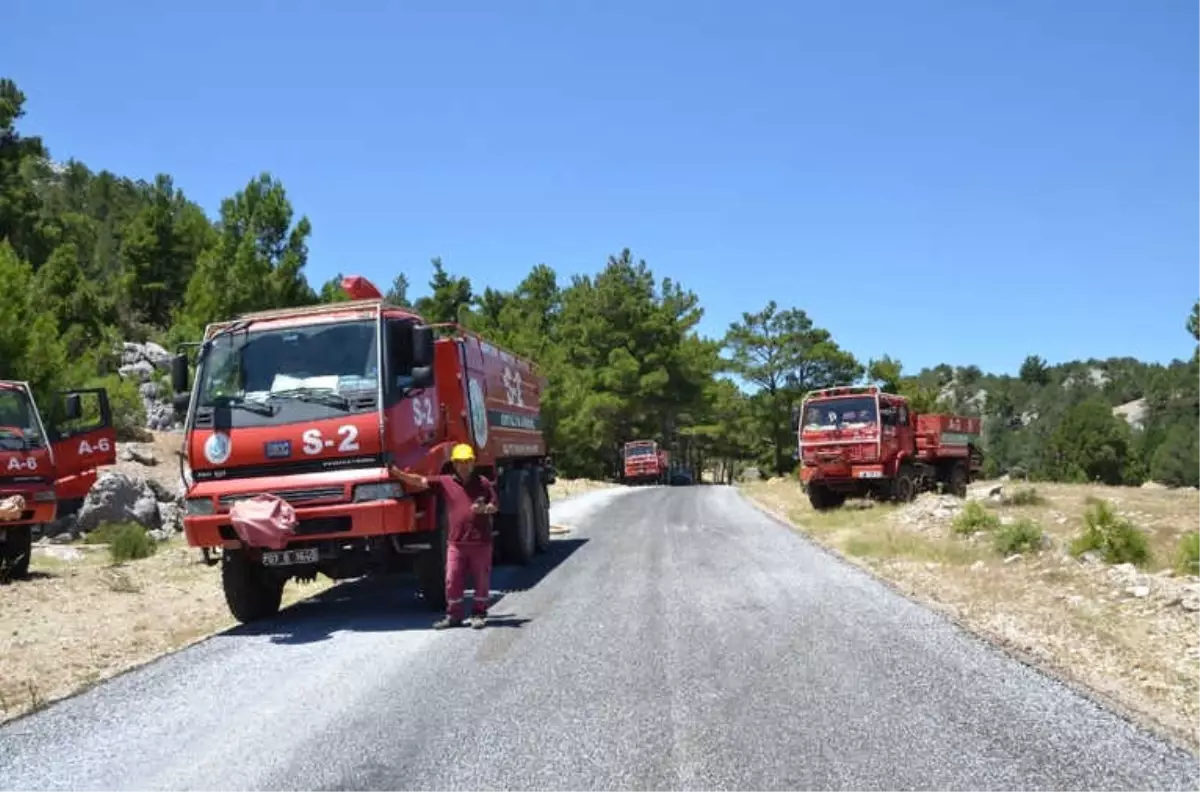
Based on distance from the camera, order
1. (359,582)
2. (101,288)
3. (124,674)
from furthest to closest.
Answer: (101,288) → (359,582) → (124,674)

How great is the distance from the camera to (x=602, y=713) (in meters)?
5.77

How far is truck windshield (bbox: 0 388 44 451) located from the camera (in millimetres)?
12969

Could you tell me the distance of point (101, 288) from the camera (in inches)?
1916

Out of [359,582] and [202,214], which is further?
[202,214]

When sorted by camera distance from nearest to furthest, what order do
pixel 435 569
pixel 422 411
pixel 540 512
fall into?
pixel 435 569 < pixel 422 411 < pixel 540 512

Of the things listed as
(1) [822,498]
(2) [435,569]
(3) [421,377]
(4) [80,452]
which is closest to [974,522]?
(1) [822,498]

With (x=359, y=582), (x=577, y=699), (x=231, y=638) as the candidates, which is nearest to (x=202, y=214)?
(x=359, y=582)

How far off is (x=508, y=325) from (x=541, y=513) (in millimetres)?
36745

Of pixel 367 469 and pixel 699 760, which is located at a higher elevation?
pixel 367 469

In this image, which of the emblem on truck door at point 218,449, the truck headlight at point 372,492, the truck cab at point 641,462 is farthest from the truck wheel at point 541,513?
the truck cab at point 641,462

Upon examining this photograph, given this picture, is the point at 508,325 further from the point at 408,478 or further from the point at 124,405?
the point at 408,478

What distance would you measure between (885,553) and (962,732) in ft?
30.5

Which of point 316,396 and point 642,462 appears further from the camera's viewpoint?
point 642,462

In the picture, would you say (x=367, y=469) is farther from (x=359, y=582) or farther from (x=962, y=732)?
(x=962, y=732)
